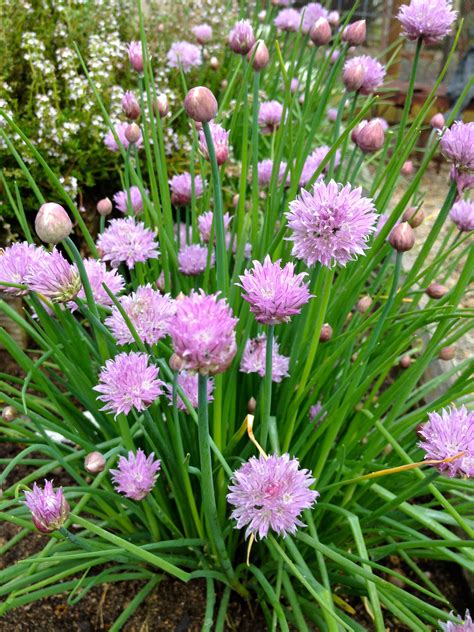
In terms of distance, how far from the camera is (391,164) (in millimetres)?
1182

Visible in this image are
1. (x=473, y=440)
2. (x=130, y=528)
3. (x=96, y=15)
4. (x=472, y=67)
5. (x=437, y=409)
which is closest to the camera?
(x=473, y=440)

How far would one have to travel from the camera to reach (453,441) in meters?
0.88

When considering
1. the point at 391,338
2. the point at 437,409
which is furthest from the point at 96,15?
the point at 437,409

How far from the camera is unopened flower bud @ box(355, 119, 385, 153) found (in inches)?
47.2

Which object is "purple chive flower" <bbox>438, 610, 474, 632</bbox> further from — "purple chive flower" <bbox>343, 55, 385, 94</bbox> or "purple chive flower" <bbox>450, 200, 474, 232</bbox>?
"purple chive flower" <bbox>343, 55, 385, 94</bbox>

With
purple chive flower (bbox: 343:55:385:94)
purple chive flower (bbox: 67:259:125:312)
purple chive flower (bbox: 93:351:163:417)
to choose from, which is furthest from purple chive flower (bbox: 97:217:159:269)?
purple chive flower (bbox: 343:55:385:94)

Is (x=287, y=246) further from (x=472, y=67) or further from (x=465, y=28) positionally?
(x=465, y=28)

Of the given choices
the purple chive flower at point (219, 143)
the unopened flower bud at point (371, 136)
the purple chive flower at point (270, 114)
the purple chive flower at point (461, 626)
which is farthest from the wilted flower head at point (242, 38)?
the purple chive flower at point (461, 626)

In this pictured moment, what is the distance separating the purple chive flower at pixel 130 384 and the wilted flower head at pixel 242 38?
71 cm

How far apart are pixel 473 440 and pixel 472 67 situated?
4.68 meters

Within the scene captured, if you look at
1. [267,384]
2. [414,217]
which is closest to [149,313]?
[267,384]

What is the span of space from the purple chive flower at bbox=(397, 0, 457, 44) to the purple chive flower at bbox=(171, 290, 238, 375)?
0.85m

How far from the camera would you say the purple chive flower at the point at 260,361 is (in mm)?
1181

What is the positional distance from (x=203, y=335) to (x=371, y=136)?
0.75 meters
